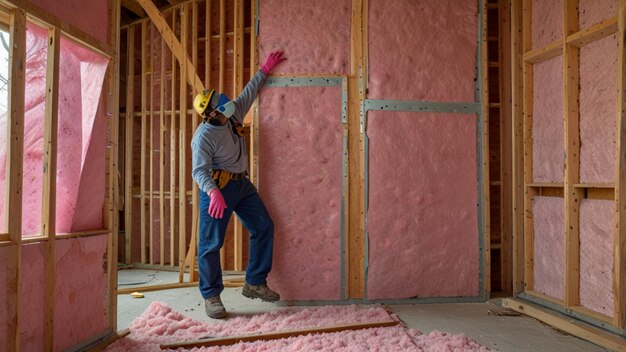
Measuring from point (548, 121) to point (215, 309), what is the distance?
3091mm

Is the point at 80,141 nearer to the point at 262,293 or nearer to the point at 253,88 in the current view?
the point at 253,88

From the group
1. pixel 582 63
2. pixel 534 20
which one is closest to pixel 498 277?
pixel 582 63

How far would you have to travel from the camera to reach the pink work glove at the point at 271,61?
3627mm

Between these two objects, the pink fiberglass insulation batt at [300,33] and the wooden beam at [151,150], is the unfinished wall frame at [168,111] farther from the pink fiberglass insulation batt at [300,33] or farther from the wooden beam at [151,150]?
the pink fiberglass insulation batt at [300,33]

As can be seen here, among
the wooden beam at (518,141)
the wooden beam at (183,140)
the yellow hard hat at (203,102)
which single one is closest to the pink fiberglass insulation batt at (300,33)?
the yellow hard hat at (203,102)

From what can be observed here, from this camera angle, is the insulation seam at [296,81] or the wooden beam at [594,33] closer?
the wooden beam at [594,33]

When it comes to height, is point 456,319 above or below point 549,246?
below

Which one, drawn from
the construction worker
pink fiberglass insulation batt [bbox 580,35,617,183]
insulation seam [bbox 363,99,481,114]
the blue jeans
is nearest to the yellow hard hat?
the construction worker

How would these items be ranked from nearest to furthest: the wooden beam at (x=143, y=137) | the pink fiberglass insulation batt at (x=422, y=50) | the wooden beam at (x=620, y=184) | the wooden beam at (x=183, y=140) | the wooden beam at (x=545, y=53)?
the wooden beam at (x=620, y=184) → the wooden beam at (x=545, y=53) → the pink fiberglass insulation batt at (x=422, y=50) → the wooden beam at (x=183, y=140) → the wooden beam at (x=143, y=137)

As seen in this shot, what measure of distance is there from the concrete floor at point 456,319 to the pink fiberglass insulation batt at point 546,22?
223cm

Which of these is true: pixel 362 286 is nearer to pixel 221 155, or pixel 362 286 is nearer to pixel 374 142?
pixel 374 142

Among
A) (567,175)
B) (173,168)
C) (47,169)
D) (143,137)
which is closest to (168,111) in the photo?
(143,137)

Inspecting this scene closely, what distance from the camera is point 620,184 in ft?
8.77

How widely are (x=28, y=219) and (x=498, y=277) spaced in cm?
398
